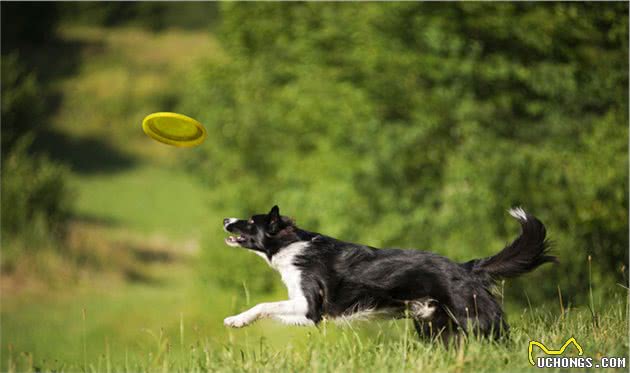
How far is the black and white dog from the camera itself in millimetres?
6086

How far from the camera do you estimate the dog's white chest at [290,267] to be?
6410mm

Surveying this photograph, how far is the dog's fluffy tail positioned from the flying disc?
2.98 metres

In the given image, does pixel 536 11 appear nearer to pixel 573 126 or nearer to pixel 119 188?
pixel 573 126

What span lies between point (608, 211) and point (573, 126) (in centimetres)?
185

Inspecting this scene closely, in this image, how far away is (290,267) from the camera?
6.60m

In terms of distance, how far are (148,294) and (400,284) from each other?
76.2ft

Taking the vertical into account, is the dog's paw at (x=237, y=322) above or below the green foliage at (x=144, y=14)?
below

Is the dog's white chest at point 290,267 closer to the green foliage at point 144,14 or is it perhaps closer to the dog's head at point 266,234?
the dog's head at point 266,234

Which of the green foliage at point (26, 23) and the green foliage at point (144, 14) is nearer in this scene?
the green foliage at point (26, 23)

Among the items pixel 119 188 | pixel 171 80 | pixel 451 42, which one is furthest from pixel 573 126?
pixel 171 80

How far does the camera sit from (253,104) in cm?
2288

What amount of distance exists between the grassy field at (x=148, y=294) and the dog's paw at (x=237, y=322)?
0.30 feet

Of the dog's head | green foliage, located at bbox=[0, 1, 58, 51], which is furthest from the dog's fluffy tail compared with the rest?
green foliage, located at bbox=[0, 1, 58, 51]

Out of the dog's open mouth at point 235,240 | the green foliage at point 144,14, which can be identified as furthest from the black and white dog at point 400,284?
the green foliage at point 144,14
